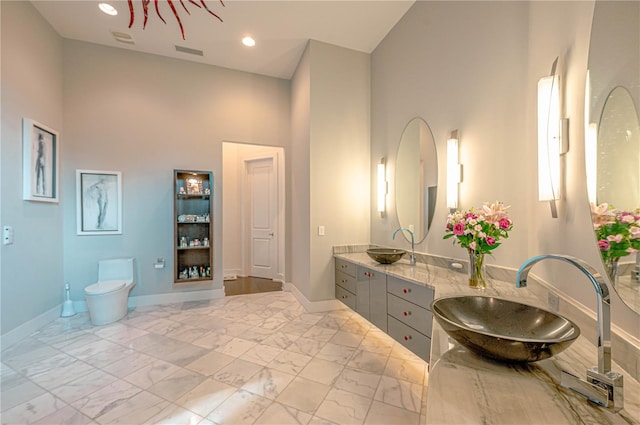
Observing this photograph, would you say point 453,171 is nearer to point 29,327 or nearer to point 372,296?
point 372,296

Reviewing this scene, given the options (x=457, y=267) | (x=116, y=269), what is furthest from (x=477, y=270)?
(x=116, y=269)

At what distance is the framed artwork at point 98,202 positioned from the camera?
3514 mm

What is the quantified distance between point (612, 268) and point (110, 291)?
168 inches

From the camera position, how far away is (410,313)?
6.72 ft

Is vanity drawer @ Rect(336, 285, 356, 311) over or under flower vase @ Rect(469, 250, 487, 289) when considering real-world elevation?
under

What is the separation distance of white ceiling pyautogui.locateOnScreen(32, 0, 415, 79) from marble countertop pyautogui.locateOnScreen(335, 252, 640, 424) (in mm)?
3390

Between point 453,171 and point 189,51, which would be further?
point 189,51

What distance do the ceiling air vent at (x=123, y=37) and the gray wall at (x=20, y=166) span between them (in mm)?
689

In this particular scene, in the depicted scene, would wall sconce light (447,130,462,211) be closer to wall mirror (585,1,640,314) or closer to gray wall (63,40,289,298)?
wall mirror (585,1,640,314)

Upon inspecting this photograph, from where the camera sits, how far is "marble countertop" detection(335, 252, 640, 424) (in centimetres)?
63

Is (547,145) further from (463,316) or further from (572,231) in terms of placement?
(463,316)

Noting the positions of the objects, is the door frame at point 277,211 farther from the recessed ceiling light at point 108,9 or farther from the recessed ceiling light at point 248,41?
the recessed ceiling light at point 108,9

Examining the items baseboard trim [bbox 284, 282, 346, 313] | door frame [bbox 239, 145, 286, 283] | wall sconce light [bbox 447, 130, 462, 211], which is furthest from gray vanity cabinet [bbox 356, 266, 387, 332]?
door frame [bbox 239, 145, 286, 283]

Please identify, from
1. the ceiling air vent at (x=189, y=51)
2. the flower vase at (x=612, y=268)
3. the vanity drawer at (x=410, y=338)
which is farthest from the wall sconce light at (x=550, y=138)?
the ceiling air vent at (x=189, y=51)
